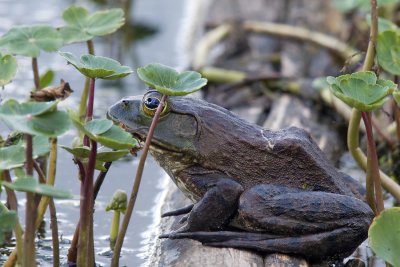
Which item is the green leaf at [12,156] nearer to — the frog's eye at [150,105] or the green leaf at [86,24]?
the frog's eye at [150,105]

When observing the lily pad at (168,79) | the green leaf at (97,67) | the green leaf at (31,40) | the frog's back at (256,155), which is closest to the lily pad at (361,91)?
the frog's back at (256,155)

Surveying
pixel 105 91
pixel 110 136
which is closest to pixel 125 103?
pixel 110 136

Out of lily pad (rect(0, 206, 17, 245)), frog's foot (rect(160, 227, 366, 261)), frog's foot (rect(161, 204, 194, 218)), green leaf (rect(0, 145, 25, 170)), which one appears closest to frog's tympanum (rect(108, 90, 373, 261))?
frog's foot (rect(160, 227, 366, 261))

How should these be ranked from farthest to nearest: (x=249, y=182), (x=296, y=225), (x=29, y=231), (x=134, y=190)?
(x=249, y=182), (x=296, y=225), (x=134, y=190), (x=29, y=231)

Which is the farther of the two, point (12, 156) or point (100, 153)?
point (100, 153)

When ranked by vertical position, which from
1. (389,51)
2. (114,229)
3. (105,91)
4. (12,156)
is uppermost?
(389,51)

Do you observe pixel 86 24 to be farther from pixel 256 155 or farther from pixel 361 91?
pixel 361 91

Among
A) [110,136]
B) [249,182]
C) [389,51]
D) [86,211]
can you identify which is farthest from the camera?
[389,51]

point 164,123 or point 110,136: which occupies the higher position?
point 110,136

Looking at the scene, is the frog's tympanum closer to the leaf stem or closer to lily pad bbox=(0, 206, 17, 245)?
the leaf stem
